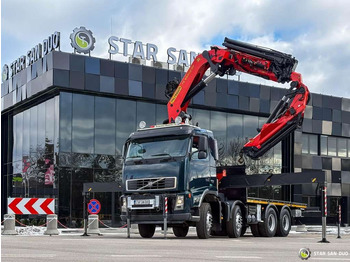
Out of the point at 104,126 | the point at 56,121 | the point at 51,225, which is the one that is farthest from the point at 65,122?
the point at 51,225

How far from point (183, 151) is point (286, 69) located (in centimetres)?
518

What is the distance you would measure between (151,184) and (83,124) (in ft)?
68.5

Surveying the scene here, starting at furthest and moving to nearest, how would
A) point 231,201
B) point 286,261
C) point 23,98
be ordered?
point 23,98
point 231,201
point 286,261

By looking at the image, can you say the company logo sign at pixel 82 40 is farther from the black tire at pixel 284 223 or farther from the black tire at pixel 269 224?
the black tire at pixel 269 224

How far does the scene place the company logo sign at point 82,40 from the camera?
126ft

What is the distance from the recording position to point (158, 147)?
19.0 m

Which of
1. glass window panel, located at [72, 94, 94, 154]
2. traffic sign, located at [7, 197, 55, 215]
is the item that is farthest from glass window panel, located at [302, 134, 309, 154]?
traffic sign, located at [7, 197, 55, 215]

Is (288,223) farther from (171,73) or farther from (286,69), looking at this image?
(171,73)

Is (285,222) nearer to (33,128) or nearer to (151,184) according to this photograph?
(151,184)

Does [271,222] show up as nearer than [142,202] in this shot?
No

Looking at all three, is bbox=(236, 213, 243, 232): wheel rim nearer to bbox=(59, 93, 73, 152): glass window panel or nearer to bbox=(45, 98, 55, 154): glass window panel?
bbox=(59, 93, 73, 152): glass window panel

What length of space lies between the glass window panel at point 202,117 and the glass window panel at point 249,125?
3.42 meters

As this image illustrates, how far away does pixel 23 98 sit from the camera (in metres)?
42.1

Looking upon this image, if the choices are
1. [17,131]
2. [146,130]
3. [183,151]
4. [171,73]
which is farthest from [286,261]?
[17,131]
